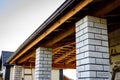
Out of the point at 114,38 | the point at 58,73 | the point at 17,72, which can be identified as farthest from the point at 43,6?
the point at 114,38

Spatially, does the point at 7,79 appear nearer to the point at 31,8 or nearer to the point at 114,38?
the point at 31,8

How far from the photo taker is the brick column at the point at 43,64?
691 centimetres

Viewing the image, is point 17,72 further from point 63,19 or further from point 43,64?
point 63,19

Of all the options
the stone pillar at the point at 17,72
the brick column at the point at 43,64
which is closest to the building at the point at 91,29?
the brick column at the point at 43,64

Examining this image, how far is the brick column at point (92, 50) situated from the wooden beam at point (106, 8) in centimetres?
13

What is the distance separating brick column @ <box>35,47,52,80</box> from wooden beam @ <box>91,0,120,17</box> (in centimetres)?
318

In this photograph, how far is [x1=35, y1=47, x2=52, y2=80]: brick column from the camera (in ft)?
22.7

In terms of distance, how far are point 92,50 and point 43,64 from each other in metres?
3.13

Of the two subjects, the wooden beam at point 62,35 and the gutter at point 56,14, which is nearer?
the gutter at point 56,14

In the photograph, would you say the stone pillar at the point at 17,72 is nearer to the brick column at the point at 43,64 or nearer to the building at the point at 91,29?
the brick column at the point at 43,64

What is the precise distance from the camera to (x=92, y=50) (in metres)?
4.12

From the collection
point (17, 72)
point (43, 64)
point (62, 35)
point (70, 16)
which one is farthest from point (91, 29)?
point (17, 72)

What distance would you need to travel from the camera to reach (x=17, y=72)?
1223 centimetres

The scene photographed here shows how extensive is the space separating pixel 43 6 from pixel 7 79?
1098 cm
